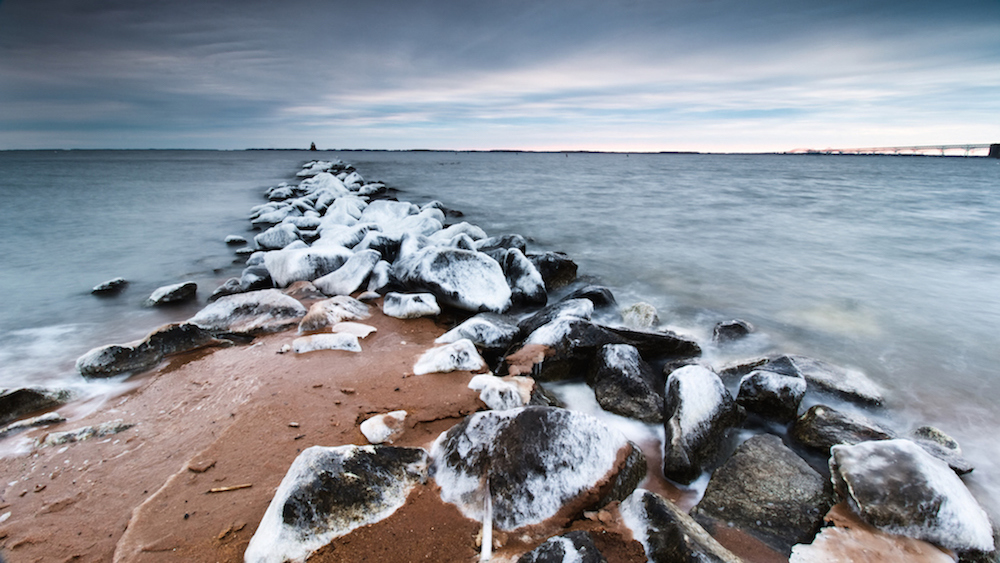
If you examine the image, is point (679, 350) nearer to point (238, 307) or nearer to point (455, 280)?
point (455, 280)

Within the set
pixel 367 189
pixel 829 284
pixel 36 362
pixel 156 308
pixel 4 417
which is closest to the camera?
pixel 4 417

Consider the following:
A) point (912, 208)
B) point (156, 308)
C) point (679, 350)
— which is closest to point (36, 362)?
point (156, 308)

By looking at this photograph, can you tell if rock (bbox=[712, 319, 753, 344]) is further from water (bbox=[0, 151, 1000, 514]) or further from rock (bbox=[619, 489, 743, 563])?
rock (bbox=[619, 489, 743, 563])

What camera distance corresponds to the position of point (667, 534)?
1532mm

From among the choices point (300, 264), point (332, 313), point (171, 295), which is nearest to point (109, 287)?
point (171, 295)

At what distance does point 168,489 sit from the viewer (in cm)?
185

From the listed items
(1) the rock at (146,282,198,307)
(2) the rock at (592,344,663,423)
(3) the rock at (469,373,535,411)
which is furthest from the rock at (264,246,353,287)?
(2) the rock at (592,344,663,423)

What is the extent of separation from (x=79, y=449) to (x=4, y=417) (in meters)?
0.69

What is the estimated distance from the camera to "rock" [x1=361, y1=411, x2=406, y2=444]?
221 centimetres

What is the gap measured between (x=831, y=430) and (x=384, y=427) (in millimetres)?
2395

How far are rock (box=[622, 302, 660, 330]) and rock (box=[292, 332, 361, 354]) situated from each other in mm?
2419

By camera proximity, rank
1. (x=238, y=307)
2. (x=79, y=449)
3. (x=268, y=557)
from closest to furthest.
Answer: (x=268, y=557) < (x=79, y=449) < (x=238, y=307)

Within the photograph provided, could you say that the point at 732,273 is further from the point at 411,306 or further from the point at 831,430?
the point at 411,306

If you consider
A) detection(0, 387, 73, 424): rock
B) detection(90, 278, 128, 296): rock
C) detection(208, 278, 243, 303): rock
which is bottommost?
detection(90, 278, 128, 296): rock
